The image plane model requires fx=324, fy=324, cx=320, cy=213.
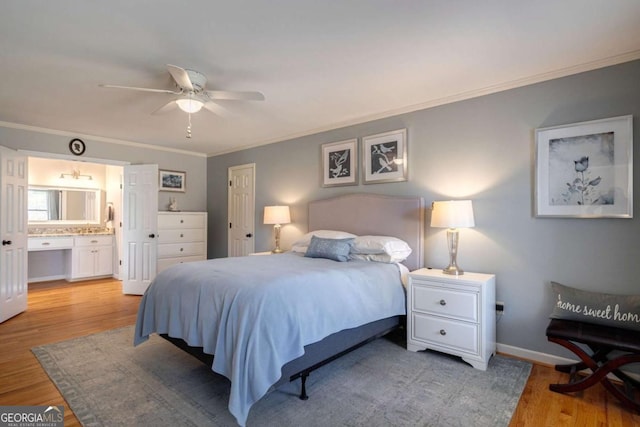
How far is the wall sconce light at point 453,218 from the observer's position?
9.01 feet

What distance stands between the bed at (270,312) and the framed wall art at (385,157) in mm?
437

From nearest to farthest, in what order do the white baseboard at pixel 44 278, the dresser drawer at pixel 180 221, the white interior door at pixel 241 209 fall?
1. the dresser drawer at pixel 180 221
2. the white interior door at pixel 241 209
3. the white baseboard at pixel 44 278

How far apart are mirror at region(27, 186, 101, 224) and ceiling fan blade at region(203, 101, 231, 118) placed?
4.39 m

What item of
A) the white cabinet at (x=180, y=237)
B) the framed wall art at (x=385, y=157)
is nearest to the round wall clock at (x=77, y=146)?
the white cabinet at (x=180, y=237)

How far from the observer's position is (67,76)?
8.95 ft

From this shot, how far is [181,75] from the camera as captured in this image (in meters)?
2.26

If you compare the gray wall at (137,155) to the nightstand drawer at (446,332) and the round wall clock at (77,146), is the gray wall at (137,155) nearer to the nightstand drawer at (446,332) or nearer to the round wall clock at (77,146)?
the round wall clock at (77,146)

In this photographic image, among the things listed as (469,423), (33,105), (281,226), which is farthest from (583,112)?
(33,105)

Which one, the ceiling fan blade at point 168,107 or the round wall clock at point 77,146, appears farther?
the round wall clock at point 77,146

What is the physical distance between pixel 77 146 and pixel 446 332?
5.33 m

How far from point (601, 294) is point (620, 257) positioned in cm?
31

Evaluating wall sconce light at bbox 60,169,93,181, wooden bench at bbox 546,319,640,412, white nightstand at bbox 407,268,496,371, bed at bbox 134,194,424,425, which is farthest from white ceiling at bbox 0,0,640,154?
wall sconce light at bbox 60,169,93,181

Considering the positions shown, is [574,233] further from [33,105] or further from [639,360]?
[33,105]

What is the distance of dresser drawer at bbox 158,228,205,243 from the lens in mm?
5250
